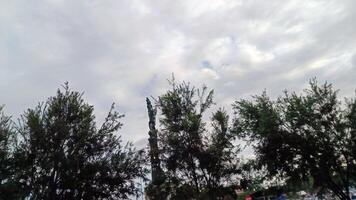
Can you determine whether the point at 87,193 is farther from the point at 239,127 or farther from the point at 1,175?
the point at 239,127

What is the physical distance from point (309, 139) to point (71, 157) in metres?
12.3

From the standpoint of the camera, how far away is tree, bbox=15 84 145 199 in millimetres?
16406

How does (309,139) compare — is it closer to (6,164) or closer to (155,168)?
(155,168)

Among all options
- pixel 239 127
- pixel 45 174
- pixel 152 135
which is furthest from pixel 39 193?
pixel 239 127

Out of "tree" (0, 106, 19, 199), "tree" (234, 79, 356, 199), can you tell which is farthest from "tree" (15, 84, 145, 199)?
"tree" (234, 79, 356, 199)

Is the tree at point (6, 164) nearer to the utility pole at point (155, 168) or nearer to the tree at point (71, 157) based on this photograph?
the tree at point (71, 157)

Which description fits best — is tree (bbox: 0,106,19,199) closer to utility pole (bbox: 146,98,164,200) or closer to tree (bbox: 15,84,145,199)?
tree (bbox: 15,84,145,199)

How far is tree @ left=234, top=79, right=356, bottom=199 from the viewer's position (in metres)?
19.5

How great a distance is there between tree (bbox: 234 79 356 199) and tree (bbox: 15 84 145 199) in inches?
276

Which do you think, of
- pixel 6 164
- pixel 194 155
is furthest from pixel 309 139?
pixel 6 164

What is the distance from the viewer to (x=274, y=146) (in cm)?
2086

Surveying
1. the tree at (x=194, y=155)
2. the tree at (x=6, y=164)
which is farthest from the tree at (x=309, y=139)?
the tree at (x=6, y=164)

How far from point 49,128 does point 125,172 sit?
4343 millimetres

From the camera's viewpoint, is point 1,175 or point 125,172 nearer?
point 1,175
